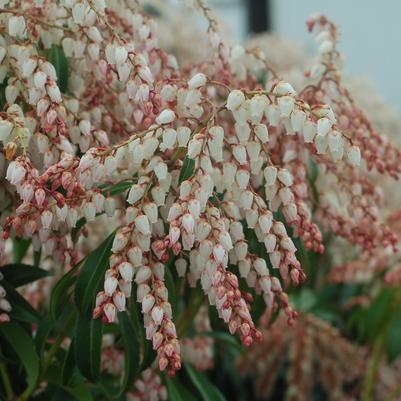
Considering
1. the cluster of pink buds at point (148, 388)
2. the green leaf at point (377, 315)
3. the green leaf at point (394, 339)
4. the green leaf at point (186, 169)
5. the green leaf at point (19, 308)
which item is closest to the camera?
the green leaf at point (186, 169)

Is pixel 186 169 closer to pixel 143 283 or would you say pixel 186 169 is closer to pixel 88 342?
pixel 143 283

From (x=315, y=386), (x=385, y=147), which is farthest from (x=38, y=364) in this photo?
(x=315, y=386)

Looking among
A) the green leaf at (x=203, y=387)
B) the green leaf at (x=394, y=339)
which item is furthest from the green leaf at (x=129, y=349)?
the green leaf at (x=394, y=339)

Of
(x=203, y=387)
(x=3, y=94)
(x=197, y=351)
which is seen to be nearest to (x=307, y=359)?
(x=197, y=351)

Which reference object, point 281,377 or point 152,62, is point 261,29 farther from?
point 152,62

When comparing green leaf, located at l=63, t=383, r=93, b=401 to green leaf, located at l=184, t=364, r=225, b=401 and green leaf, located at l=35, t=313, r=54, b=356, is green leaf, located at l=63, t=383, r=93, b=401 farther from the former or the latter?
green leaf, located at l=184, t=364, r=225, b=401

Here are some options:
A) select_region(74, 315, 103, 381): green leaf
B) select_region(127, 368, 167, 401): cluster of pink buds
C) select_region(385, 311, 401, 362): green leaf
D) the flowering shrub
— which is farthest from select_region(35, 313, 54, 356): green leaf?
select_region(385, 311, 401, 362): green leaf

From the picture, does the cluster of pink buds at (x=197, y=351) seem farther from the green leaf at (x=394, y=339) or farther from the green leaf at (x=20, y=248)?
the green leaf at (x=394, y=339)
